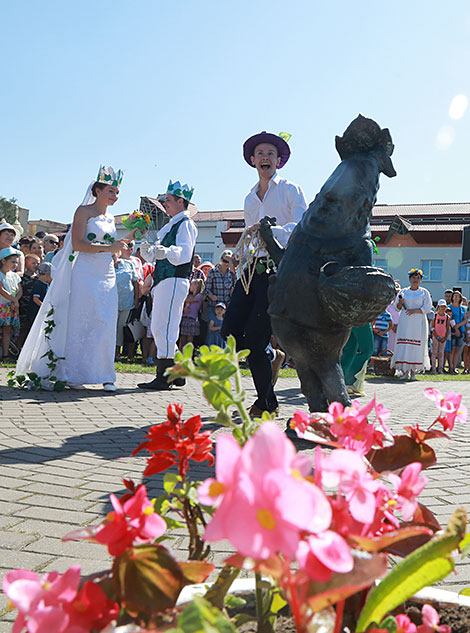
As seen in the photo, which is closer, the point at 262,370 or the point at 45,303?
the point at 262,370

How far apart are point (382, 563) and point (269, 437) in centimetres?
22

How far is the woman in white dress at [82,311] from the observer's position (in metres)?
6.93

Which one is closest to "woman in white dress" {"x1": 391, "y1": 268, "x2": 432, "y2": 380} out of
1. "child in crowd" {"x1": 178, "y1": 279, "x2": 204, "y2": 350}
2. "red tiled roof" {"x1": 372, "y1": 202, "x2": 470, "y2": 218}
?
"child in crowd" {"x1": 178, "y1": 279, "x2": 204, "y2": 350}

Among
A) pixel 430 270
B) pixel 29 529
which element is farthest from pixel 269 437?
pixel 430 270

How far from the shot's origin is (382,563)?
0.63m

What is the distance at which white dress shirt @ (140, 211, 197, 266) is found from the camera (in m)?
6.76

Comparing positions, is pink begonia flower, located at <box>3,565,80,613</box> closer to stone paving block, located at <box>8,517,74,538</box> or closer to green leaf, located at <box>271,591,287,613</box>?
green leaf, located at <box>271,591,287,613</box>

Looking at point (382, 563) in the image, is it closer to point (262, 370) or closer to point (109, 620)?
point (109, 620)

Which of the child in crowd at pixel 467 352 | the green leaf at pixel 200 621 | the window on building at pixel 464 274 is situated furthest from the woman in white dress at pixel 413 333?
the window on building at pixel 464 274

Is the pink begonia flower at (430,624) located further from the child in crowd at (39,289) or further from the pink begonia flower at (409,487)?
the child in crowd at (39,289)

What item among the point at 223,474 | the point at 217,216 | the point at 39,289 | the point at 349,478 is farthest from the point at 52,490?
the point at 217,216

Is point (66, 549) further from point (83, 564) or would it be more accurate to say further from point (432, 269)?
point (432, 269)

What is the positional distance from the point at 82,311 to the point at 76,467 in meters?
3.83

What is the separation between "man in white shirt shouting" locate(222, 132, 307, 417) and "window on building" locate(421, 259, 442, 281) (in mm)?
34279
